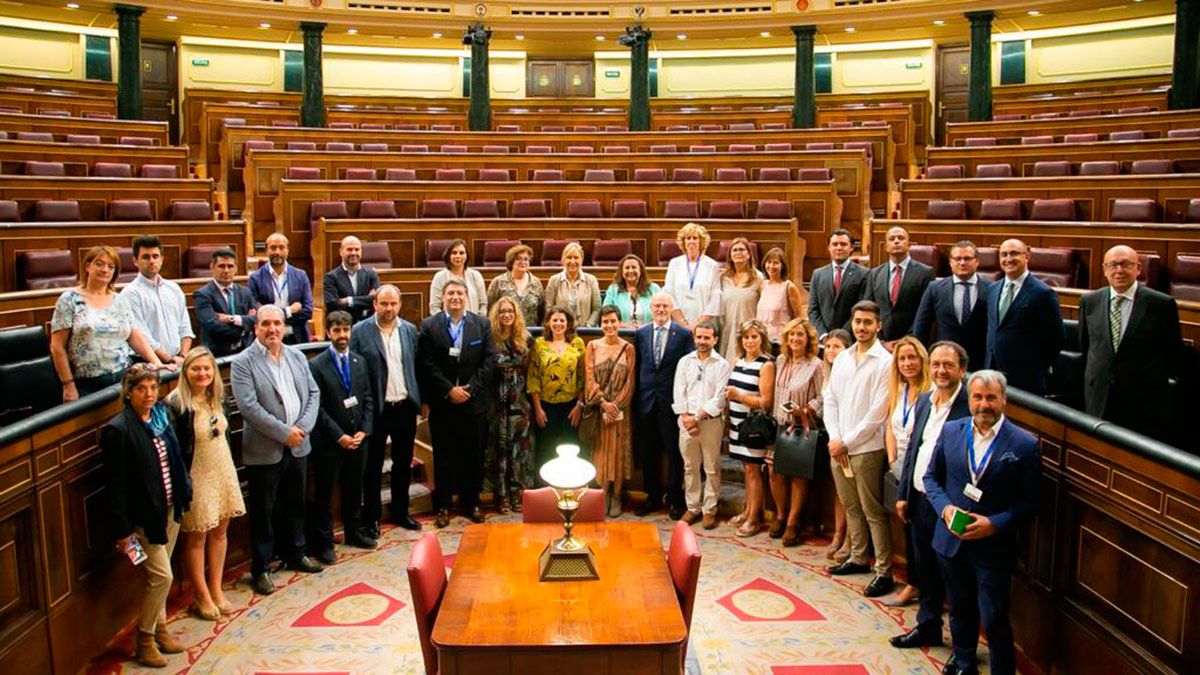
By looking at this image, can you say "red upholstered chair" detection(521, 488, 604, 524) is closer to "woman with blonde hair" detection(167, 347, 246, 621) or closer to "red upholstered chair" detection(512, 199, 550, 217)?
"woman with blonde hair" detection(167, 347, 246, 621)

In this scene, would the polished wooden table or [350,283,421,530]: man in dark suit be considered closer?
the polished wooden table

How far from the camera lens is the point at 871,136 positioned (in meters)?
9.91

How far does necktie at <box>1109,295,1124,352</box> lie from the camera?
12.1 ft

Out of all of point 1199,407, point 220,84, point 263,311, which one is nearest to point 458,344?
point 263,311

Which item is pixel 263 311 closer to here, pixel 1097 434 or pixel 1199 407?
pixel 1097 434

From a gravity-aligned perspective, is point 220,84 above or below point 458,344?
above

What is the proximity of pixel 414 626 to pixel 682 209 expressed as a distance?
4.83 m

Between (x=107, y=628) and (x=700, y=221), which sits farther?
(x=700, y=221)

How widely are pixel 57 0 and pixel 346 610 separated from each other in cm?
1041

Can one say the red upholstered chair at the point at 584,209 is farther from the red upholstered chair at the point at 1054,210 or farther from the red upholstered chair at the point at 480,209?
the red upholstered chair at the point at 1054,210

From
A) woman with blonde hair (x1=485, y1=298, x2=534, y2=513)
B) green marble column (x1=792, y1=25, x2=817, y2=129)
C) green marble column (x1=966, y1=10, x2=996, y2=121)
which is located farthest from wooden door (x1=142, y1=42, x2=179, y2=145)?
green marble column (x1=966, y1=10, x2=996, y2=121)

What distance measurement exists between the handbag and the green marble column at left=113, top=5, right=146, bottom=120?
32.0 ft

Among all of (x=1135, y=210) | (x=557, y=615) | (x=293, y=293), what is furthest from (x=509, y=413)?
(x=1135, y=210)

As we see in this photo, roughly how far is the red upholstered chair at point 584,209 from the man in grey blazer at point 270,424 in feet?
13.3
